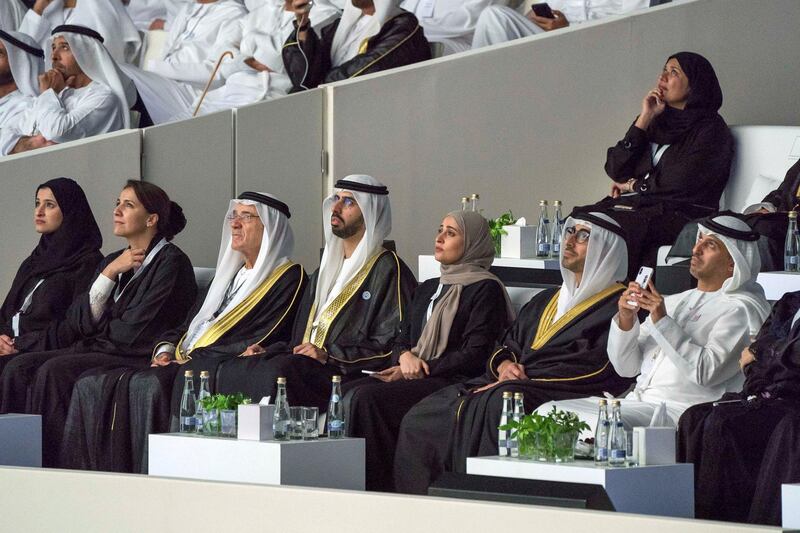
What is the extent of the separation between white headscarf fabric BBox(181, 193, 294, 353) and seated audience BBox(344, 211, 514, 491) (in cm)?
80

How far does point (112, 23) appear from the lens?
35.2 feet

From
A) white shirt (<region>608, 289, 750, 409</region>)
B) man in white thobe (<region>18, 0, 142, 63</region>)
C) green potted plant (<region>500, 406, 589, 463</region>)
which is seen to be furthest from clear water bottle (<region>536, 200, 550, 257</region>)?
man in white thobe (<region>18, 0, 142, 63</region>)

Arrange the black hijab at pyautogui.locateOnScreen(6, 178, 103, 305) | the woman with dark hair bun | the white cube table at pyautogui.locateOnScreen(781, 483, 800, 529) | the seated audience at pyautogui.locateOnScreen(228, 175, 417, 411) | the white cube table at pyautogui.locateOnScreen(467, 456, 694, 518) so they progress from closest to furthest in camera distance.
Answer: the white cube table at pyautogui.locateOnScreen(781, 483, 800, 529), the white cube table at pyautogui.locateOnScreen(467, 456, 694, 518), the seated audience at pyautogui.locateOnScreen(228, 175, 417, 411), the woman with dark hair bun, the black hijab at pyautogui.locateOnScreen(6, 178, 103, 305)

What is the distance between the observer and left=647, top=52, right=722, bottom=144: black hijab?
639 cm

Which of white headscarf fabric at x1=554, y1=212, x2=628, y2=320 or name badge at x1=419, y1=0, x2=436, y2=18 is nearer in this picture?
white headscarf fabric at x1=554, y1=212, x2=628, y2=320

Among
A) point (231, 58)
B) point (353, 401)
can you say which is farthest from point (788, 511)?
point (231, 58)

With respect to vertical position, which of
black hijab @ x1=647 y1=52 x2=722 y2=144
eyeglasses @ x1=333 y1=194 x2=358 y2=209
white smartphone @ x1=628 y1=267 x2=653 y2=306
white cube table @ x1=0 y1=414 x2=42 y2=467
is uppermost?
black hijab @ x1=647 y1=52 x2=722 y2=144

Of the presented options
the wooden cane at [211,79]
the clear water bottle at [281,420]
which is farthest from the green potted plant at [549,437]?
the wooden cane at [211,79]

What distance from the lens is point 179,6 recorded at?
36.3 ft

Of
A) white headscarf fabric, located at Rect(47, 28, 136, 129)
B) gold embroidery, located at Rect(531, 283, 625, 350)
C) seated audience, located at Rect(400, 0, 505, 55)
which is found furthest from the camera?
seated audience, located at Rect(400, 0, 505, 55)

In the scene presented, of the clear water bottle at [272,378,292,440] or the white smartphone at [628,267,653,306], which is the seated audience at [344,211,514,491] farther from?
the white smartphone at [628,267,653,306]

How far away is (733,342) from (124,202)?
3.07 meters

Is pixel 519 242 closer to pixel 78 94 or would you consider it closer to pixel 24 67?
pixel 78 94

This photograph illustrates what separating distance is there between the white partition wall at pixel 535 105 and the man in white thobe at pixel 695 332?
1.97 m
